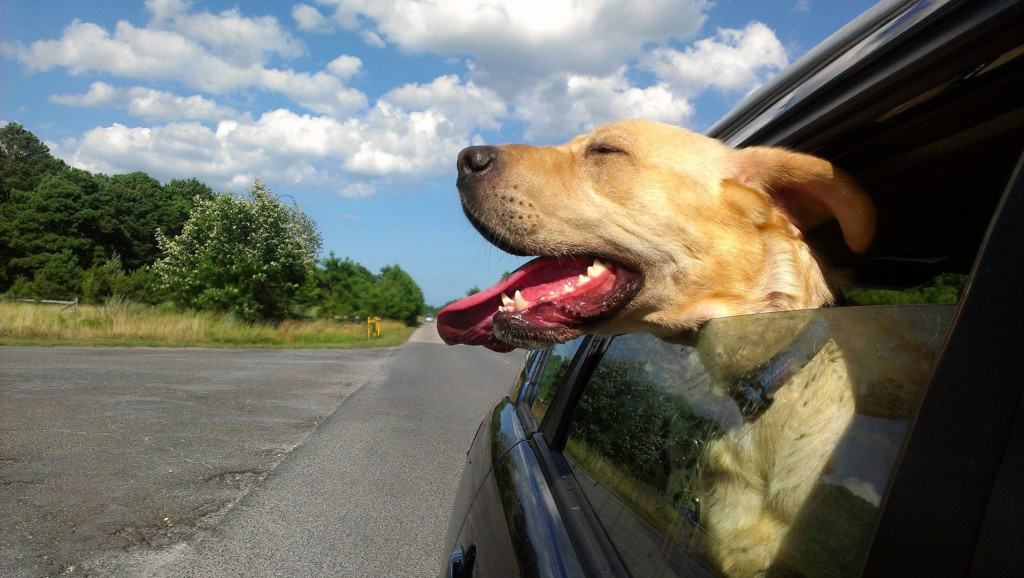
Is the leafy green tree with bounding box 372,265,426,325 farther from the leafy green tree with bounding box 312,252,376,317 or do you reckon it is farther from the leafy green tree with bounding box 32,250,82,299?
the leafy green tree with bounding box 32,250,82,299

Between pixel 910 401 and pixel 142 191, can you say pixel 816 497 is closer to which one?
pixel 910 401

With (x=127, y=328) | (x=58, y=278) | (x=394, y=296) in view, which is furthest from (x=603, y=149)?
(x=394, y=296)

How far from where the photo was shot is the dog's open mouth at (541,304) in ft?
7.55

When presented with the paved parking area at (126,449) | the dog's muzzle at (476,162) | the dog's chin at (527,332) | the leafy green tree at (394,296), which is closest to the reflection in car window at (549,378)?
the dog's chin at (527,332)

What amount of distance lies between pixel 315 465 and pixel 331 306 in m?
64.4

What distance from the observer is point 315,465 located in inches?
271

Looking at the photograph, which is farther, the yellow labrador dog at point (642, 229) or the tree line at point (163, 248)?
the tree line at point (163, 248)

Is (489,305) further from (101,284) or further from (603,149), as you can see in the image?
(101,284)

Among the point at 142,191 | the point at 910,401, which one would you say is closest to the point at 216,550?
the point at 910,401

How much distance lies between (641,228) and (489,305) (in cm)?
64

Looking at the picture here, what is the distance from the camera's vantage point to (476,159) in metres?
2.63

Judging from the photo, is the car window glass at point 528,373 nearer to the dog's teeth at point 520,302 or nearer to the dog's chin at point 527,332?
the dog's teeth at point 520,302

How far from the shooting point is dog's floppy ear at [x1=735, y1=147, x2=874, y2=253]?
6.67 ft

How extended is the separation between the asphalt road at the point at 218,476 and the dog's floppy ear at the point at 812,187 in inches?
127
